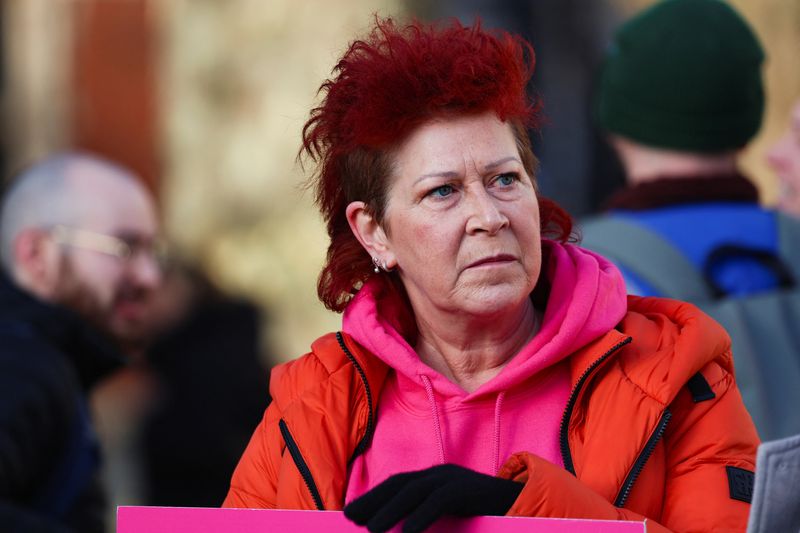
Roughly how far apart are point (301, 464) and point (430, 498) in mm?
380

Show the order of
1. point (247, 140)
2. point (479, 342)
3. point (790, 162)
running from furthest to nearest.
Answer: point (247, 140), point (790, 162), point (479, 342)

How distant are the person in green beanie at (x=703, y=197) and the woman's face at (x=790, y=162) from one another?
2.07 feet

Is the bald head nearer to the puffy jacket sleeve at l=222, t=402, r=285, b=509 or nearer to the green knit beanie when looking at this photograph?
the green knit beanie

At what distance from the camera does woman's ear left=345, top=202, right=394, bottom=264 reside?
2.50 m

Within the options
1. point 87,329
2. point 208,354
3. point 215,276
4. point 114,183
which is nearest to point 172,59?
point 215,276

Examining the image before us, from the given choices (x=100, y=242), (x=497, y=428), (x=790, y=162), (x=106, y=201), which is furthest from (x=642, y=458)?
(x=106, y=201)

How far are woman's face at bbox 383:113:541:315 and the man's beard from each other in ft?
7.03

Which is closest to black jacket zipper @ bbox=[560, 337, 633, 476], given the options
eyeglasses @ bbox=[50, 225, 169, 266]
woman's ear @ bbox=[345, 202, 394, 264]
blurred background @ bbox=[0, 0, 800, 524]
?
woman's ear @ bbox=[345, 202, 394, 264]

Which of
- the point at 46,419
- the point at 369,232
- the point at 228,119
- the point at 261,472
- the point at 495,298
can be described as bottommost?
the point at 46,419

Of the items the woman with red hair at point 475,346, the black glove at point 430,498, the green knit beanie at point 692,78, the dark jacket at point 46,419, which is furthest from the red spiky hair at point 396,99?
the dark jacket at point 46,419

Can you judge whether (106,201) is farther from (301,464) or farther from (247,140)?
(301,464)

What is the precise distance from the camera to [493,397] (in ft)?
7.65

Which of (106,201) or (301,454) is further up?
(106,201)

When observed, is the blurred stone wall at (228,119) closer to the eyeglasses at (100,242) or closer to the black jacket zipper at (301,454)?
the eyeglasses at (100,242)
